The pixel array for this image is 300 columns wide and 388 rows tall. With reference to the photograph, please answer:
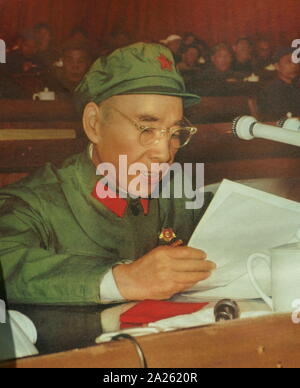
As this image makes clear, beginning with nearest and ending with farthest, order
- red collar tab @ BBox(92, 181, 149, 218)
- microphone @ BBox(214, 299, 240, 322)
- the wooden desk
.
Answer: the wooden desk < microphone @ BBox(214, 299, 240, 322) < red collar tab @ BBox(92, 181, 149, 218)

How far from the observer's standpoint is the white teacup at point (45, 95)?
5.65ft

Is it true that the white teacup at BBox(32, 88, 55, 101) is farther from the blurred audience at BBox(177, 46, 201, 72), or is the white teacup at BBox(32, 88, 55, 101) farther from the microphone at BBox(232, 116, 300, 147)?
the microphone at BBox(232, 116, 300, 147)

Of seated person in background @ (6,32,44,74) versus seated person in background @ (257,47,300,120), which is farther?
seated person in background @ (257,47,300,120)

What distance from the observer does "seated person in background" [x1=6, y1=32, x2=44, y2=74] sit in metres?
1.71

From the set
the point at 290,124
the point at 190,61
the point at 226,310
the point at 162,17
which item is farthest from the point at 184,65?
the point at 226,310

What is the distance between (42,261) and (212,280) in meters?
0.48

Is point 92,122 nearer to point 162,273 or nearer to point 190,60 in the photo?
point 190,60

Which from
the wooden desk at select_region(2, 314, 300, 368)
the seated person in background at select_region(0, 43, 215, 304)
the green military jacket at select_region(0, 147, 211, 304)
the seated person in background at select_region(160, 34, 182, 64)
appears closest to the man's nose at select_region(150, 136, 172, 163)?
the seated person in background at select_region(0, 43, 215, 304)

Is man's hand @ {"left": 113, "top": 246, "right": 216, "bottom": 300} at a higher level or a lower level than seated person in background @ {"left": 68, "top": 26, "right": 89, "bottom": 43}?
lower

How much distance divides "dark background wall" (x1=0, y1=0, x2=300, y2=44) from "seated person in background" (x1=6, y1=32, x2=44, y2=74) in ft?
0.14

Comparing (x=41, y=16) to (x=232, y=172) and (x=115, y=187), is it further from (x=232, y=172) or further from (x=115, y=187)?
(x=232, y=172)

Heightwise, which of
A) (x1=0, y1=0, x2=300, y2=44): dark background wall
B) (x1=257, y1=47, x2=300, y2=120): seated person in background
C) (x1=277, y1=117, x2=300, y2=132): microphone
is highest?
(x1=0, y1=0, x2=300, y2=44): dark background wall

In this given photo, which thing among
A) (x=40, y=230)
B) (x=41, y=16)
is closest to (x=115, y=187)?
(x=40, y=230)

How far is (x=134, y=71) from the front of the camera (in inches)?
69.3
